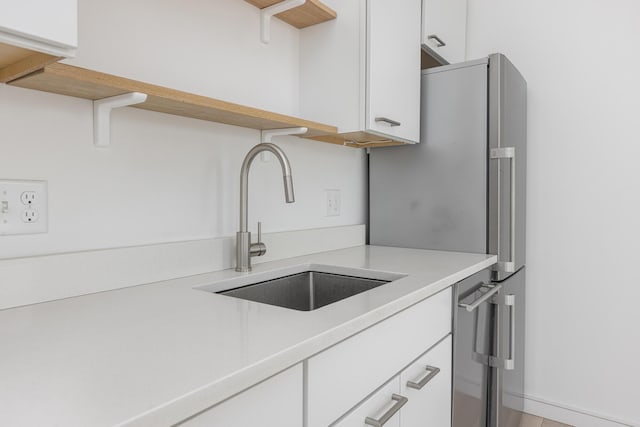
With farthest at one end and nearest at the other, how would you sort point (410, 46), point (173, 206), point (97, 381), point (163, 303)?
point (410, 46) < point (173, 206) < point (163, 303) < point (97, 381)

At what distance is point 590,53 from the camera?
207 centimetres

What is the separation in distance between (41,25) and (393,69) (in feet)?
4.03

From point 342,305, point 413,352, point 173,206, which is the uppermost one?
point 173,206

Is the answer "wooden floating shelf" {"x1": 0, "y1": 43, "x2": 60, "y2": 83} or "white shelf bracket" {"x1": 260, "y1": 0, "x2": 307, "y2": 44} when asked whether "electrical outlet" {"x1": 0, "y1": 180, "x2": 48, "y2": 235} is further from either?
"white shelf bracket" {"x1": 260, "y1": 0, "x2": 307, "y2": 44}

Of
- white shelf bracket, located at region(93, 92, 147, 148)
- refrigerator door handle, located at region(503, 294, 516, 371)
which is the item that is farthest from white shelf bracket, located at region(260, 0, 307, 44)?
refrigerator door handle, located at region(503, 294, 516, 371)

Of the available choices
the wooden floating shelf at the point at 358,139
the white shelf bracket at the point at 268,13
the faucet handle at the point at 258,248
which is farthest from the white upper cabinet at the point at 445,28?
the faucet handle at the point at 258,248

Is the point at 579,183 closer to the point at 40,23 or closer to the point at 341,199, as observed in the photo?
the point at 341,199

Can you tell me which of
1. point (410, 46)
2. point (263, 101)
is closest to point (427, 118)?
Answer: point (410, 46)

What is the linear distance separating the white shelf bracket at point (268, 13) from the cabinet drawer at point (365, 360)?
1.00m

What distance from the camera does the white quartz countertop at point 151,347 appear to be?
1.54 ft

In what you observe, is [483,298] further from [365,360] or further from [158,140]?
[158,140]

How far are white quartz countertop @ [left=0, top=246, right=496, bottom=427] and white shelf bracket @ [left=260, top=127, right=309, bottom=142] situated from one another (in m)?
0.54

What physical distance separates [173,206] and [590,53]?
2077 millimetres

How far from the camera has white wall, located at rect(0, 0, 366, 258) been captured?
0.92 meters
